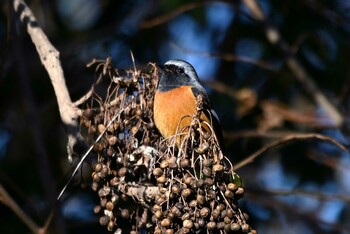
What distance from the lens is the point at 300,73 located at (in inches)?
265

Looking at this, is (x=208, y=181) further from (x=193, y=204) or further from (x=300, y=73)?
(x=300, y=73)

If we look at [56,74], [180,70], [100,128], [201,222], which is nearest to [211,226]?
[201,222]

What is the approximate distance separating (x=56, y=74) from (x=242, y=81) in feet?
13.3

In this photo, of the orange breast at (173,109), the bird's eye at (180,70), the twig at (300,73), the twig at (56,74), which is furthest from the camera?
the twig at (300,73)

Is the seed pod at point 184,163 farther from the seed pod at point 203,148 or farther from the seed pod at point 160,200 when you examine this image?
the seed pod at point 160,200

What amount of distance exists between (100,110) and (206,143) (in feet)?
2.85

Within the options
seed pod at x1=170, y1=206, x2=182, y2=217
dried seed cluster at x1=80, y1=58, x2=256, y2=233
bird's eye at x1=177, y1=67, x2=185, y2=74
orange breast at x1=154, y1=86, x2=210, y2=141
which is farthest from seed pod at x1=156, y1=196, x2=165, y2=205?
bird's eye at x1=177, y1=67, x2=185, y2=74

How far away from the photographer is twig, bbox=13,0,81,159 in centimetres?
414

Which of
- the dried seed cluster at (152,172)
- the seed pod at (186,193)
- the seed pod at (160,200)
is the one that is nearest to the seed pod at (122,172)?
the dried seed cluster at (152,172)

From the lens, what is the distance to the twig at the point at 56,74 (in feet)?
13.6

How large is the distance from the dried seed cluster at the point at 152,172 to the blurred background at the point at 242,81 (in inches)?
86.9

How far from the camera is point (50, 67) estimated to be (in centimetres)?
433

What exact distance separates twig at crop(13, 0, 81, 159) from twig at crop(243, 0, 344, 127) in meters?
2.87

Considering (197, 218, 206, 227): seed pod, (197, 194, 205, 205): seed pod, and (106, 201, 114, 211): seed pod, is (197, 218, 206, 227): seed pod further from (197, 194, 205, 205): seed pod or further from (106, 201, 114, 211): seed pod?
(106, 201, 114, 211): seed pod
